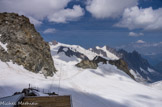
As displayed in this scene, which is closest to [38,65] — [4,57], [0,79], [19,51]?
[19,51]

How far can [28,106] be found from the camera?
37.5 ft

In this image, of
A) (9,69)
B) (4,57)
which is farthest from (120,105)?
(4,57)

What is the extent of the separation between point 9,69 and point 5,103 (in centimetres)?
3001

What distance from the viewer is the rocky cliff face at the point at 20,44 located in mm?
43188

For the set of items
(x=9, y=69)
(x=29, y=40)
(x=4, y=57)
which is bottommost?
(x=9, y=69)

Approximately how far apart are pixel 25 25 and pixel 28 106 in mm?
48239

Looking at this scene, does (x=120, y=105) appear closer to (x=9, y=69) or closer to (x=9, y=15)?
(x=9, y=69)

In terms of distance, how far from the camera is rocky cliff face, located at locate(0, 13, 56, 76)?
43188 millimetres

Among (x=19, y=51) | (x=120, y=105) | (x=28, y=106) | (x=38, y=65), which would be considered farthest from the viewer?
(x=38, y=65)

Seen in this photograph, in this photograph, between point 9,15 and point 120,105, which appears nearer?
point 120,105

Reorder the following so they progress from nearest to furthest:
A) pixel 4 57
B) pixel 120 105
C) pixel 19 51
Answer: pixel 120 105, pixel 4 57, pixel 19 51

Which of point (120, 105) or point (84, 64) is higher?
point (84, 64)

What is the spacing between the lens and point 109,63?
9606 centimetres

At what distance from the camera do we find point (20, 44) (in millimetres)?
46375
